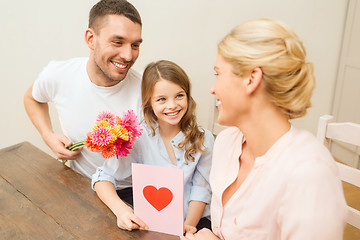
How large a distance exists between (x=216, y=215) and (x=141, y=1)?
2.18 metres

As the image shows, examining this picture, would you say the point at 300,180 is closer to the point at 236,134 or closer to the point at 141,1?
the point at 236,134

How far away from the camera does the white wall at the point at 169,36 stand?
2.51 metres

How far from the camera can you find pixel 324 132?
134cm

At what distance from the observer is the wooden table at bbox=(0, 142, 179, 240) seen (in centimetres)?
115

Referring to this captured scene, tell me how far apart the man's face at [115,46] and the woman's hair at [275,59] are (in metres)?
0.79

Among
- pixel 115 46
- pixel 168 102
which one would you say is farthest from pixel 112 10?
pixel 168 102

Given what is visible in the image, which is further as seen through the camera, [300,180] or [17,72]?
[17,72]

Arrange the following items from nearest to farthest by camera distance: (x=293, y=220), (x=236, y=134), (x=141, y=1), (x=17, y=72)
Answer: (x=293, y=220) → (x=236, y=134) → (x=17, y=72) → (x=141, y=1)

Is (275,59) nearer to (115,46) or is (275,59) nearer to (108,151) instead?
(108,151)

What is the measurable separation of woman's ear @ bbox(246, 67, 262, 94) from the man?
2.55 ft

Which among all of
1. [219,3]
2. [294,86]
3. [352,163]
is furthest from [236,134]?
[352,163]

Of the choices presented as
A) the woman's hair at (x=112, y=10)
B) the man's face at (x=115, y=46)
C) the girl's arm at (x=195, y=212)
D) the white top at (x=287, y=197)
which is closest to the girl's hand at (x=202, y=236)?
the white top at (x=287, y=197)

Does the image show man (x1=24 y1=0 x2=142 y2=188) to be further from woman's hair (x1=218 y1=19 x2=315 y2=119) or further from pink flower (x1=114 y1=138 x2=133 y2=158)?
woman's hair (x1=218 y1=19 x2=315 y2=119)

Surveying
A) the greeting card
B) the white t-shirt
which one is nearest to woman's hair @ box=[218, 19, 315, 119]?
the greeting card
